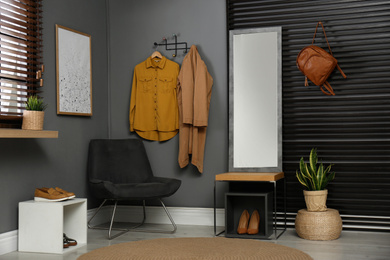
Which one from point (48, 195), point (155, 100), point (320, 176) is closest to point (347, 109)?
point (320, 176)

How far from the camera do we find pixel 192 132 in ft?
14.7

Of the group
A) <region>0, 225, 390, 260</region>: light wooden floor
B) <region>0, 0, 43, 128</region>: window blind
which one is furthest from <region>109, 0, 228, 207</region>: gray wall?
<region>0, 0, 43, 128</region>: window blind

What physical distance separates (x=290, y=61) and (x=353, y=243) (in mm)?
1616

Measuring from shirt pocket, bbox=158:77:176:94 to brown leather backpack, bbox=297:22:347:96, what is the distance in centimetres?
118

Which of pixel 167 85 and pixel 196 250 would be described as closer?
pixel 196 250

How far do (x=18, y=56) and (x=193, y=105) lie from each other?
1.54 meters

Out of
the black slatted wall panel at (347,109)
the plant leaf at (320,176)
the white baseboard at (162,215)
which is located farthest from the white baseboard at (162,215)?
the plant leaf at (320,176)

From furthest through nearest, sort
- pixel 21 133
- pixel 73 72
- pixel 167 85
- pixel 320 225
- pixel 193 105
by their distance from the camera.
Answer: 1. pixel 167 85
2. pixel 193 105
3. pixel 73 72
4. pixel 320 225
5. pixel 21 133

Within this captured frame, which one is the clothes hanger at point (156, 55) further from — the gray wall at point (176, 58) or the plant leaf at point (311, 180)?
the plant leaf at point (311, 180)

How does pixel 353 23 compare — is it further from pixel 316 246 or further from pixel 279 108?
pixel 316 246

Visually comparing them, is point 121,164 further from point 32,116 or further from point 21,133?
point 21,133

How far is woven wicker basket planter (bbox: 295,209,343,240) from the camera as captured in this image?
12.3ft

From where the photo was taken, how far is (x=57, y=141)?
4.06 meters

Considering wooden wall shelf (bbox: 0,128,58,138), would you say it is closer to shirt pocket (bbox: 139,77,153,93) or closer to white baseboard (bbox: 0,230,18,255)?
white baseboard (bbox: 0,230,18,255)
